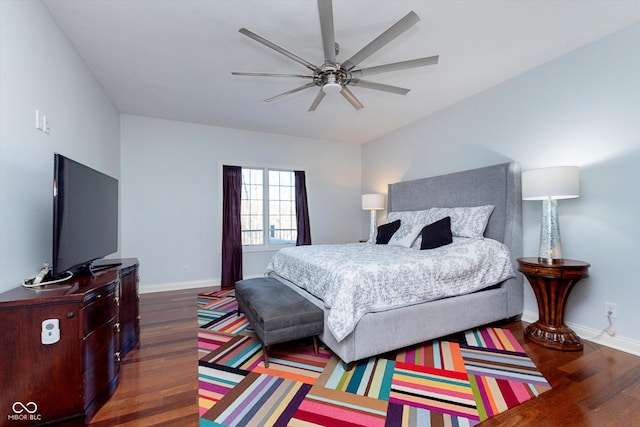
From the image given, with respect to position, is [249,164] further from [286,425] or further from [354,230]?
[286,425]

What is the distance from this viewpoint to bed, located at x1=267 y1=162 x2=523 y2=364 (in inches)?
82.8

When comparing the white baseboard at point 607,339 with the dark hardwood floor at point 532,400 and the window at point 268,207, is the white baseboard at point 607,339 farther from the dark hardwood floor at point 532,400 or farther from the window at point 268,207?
the window at point 268,207

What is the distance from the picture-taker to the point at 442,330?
246 centimetres

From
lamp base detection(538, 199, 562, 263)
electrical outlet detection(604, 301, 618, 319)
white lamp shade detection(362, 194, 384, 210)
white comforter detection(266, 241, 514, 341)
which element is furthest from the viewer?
white lamp shade detection(362, 194, 384, 210)

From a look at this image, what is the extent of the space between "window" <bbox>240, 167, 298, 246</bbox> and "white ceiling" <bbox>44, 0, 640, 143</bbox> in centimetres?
157

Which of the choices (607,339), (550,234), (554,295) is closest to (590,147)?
(550,234)

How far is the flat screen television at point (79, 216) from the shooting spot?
1657 mm

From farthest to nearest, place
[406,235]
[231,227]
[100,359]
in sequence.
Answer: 1. [231,227]
2. [406,235]
3. [100,359]

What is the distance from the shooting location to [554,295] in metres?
2.46

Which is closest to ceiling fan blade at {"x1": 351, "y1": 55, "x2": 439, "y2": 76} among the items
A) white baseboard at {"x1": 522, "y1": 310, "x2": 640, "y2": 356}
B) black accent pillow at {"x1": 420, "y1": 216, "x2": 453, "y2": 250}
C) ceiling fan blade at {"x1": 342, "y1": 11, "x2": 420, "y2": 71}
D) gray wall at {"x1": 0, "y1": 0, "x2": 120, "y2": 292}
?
ceiling fan blade at {"x1": 342, "y1": 11, "x2": 420, "y2": 71}

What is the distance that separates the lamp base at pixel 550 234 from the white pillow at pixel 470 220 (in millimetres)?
577

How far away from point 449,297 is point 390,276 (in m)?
0.71

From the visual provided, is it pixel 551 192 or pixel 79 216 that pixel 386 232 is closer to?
pixel 551 192

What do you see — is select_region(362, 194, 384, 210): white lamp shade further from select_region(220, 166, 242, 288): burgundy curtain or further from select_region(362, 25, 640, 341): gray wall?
select_region(220, 166, 242, 288): burgundy curtain
